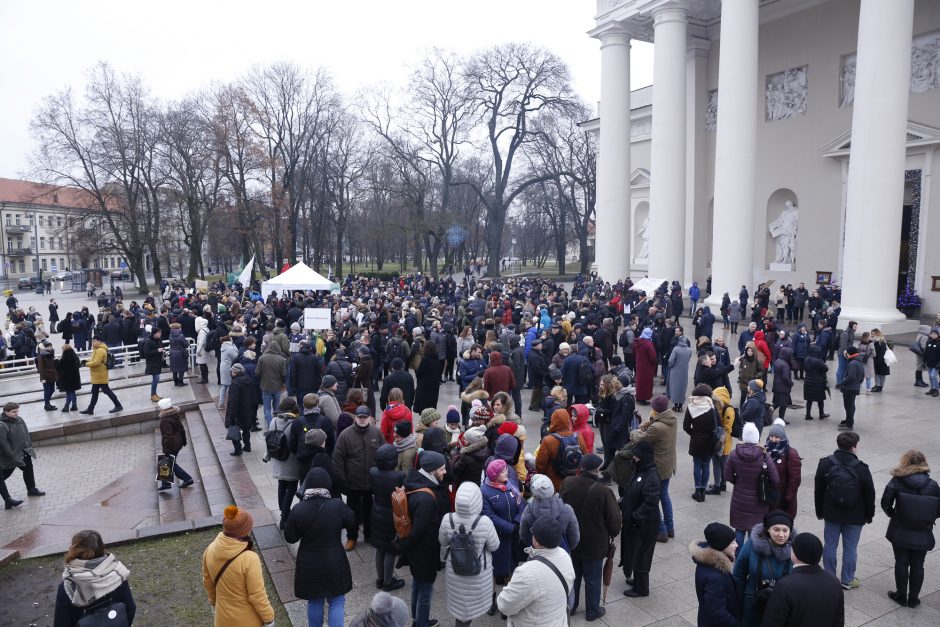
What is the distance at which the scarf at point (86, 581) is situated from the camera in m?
4.03

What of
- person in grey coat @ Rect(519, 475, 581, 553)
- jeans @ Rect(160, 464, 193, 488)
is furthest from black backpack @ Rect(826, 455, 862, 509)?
jeans @ Rect(160, 464, 193, 488)

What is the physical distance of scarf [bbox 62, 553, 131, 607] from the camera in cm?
403

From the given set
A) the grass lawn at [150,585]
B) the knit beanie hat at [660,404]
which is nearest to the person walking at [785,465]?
the knit beanie hat at [660,404]

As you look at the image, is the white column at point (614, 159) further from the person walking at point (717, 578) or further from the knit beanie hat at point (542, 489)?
the person walking at point (717, 578)

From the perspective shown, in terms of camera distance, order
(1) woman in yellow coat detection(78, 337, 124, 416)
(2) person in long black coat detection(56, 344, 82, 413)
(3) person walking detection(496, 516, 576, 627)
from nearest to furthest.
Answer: (3) person walking detection(496, 516, 576, 627)
(1) woman in yellow coat detection(78, 337, 124, 416)
(2) person in long black coat detection(56, 344, 82, 413)

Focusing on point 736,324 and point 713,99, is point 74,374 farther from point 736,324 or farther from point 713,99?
point 713,99

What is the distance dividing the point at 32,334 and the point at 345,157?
3318 cm

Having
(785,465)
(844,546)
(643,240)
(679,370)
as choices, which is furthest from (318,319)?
(643,240)

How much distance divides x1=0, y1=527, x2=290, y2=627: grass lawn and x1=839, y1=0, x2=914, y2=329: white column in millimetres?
18766

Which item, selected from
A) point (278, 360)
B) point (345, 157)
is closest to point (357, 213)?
point (345, 157)

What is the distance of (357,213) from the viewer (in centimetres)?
6406

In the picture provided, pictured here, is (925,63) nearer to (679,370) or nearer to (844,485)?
(679,370)

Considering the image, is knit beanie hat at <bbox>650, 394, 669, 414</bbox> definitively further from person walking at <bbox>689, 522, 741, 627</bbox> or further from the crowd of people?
person walking at <bbox>689, 522, 741, 627</bbox>

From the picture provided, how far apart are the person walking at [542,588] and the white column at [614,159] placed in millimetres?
27997
